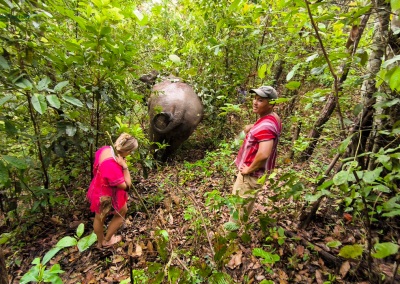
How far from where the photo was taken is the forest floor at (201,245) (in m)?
1.76

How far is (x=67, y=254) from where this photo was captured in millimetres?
2404

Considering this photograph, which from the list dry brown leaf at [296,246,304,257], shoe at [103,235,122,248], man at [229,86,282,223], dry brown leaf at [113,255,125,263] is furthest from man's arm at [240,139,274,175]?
shoe at [103,235,122,248]

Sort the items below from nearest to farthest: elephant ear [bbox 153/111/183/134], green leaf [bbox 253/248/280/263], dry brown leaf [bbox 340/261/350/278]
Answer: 1. green leaf [bbox 253/248/280/263]
2. dry brown leaf [bbox 340/261/350/278]
3. elephant ear [bbox 153/111/183/134]

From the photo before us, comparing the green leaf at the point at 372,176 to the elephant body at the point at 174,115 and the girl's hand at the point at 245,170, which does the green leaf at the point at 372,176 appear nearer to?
the girl's hand at the point at 245,170

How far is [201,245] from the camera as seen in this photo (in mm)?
1921

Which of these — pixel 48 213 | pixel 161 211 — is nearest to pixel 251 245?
pixel 161 211

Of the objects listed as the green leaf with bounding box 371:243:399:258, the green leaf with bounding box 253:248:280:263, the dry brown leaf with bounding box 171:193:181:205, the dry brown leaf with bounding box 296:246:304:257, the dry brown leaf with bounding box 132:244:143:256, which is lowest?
the dry brown leaf with bounding box 132:244:143:256

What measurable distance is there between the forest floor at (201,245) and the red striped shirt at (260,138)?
43cm

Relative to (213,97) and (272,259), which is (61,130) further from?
(213,97)

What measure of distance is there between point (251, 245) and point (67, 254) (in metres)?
2.28

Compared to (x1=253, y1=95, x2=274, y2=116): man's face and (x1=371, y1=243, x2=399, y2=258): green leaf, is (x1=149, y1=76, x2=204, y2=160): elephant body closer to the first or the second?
(x1=253, y1=95, x2=274, y2=116): man's face

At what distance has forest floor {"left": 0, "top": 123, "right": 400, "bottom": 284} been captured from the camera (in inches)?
69.1

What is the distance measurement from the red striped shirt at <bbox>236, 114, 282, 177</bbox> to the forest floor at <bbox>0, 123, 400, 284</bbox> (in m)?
0.43

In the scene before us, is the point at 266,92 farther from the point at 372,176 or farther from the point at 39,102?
the point at 39,102
